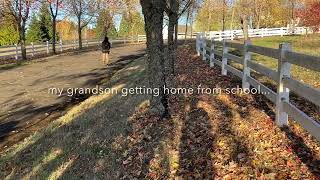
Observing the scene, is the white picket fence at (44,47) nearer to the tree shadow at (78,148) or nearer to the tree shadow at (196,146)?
the tree shadow at (78,148)

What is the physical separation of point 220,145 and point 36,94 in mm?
10264

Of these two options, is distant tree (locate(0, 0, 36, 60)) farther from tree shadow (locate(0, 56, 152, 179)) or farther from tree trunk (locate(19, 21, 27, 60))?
tree shadow (locate(0, 56, 152, 179))

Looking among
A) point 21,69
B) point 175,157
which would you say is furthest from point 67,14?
point 175,157

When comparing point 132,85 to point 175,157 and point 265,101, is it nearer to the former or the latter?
point 265,101

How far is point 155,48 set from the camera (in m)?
8.84

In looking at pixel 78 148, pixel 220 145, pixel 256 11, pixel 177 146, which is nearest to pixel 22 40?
pixel 78 148

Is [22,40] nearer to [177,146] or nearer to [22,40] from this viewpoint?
[22,40]

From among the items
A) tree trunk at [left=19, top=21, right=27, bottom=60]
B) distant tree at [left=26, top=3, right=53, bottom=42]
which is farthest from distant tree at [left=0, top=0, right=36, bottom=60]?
distant tree at [left=26, top=3, right=53, bottom=42]

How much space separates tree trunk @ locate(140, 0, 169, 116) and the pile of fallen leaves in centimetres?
32

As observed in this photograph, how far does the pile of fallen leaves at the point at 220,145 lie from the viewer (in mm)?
5559

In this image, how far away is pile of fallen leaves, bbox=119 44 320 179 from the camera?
18.2 feet

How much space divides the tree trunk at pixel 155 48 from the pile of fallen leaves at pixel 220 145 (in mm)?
324

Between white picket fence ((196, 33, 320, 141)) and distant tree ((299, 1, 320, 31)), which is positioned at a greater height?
distant tree ((299, 1, 320, 31))

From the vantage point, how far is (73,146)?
8180 mm
